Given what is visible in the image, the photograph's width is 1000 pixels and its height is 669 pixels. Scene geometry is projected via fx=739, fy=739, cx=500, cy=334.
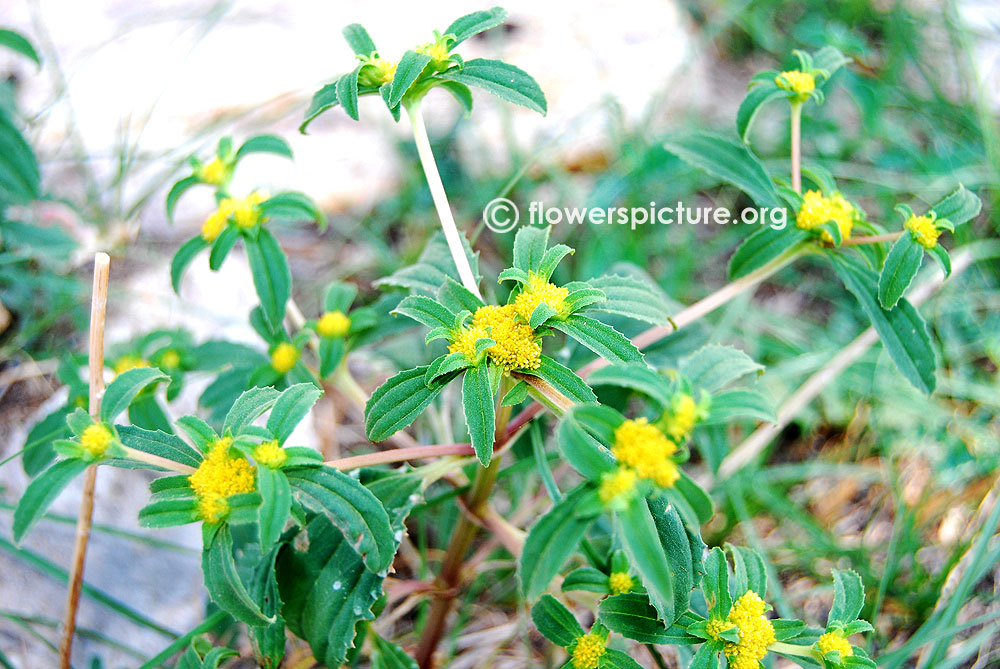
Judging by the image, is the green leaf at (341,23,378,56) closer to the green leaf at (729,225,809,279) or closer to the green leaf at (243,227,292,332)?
the green leaf at (243,227,292,332)

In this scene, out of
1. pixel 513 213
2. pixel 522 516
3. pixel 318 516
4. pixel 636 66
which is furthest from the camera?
pixel 636 66

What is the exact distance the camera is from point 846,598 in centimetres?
160

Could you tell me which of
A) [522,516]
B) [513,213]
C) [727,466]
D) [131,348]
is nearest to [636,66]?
[513,213]

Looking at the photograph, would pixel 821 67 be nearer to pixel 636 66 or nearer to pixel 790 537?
pixel 790 537

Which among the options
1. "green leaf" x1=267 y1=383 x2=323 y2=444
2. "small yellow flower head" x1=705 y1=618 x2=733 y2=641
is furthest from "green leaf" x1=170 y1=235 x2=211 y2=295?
"small yellow flower head" x1=705 y1=618 x2=733 y2=641

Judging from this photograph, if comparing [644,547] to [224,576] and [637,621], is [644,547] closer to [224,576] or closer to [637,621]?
[637,621]

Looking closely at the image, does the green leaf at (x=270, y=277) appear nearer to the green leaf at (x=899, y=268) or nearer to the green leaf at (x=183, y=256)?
the green leaf at (x=183, y=256)

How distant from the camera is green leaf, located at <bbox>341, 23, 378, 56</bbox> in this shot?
1.83 metres

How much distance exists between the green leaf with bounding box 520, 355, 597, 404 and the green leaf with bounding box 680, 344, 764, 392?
19cm

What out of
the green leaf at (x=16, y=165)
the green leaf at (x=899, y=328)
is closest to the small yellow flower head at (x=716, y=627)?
the green leaf at (x=899, y=328)

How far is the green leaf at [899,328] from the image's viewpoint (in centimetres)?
185

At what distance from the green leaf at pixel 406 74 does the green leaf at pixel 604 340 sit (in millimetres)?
611

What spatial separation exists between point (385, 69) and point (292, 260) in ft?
6.12

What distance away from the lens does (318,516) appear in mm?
1753
